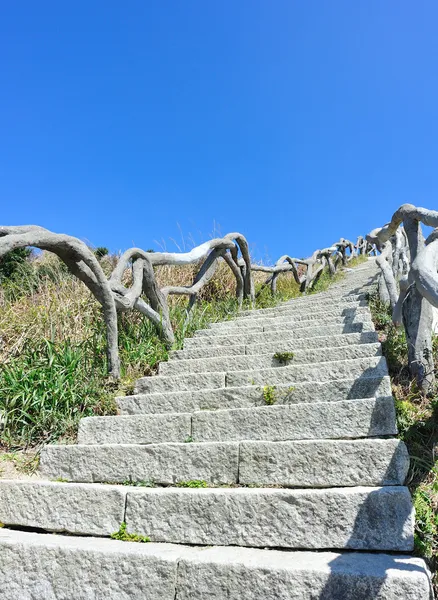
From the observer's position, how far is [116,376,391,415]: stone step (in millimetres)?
2824

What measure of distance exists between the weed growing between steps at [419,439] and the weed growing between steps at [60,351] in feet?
6.58

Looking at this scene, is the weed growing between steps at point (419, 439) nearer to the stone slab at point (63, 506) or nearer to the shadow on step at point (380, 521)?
the shadow on step at point (380, 521)

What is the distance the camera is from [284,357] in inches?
143

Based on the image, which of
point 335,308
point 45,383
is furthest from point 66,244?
point 335,308

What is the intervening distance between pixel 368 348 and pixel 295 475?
1.41 m

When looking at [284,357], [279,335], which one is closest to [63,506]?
[284,357]

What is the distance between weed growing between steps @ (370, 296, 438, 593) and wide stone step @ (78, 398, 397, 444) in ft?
0.47

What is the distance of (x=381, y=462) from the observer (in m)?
2.17

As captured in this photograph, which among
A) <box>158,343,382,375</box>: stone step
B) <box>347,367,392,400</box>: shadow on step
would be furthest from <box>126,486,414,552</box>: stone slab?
<box>158,343,382,375</box>: stone step

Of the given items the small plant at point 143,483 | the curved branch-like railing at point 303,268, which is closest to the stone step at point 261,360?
the small plant at point 143,483

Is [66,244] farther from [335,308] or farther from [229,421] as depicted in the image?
[335,308]

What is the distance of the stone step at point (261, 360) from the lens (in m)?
3.41

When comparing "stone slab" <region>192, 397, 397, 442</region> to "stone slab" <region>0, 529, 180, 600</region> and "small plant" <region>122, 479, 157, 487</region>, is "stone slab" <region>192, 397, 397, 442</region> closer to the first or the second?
"small plant" <region>122, 479, 157, 487</region>

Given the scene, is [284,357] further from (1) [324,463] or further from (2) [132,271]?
(2) [132,271]
